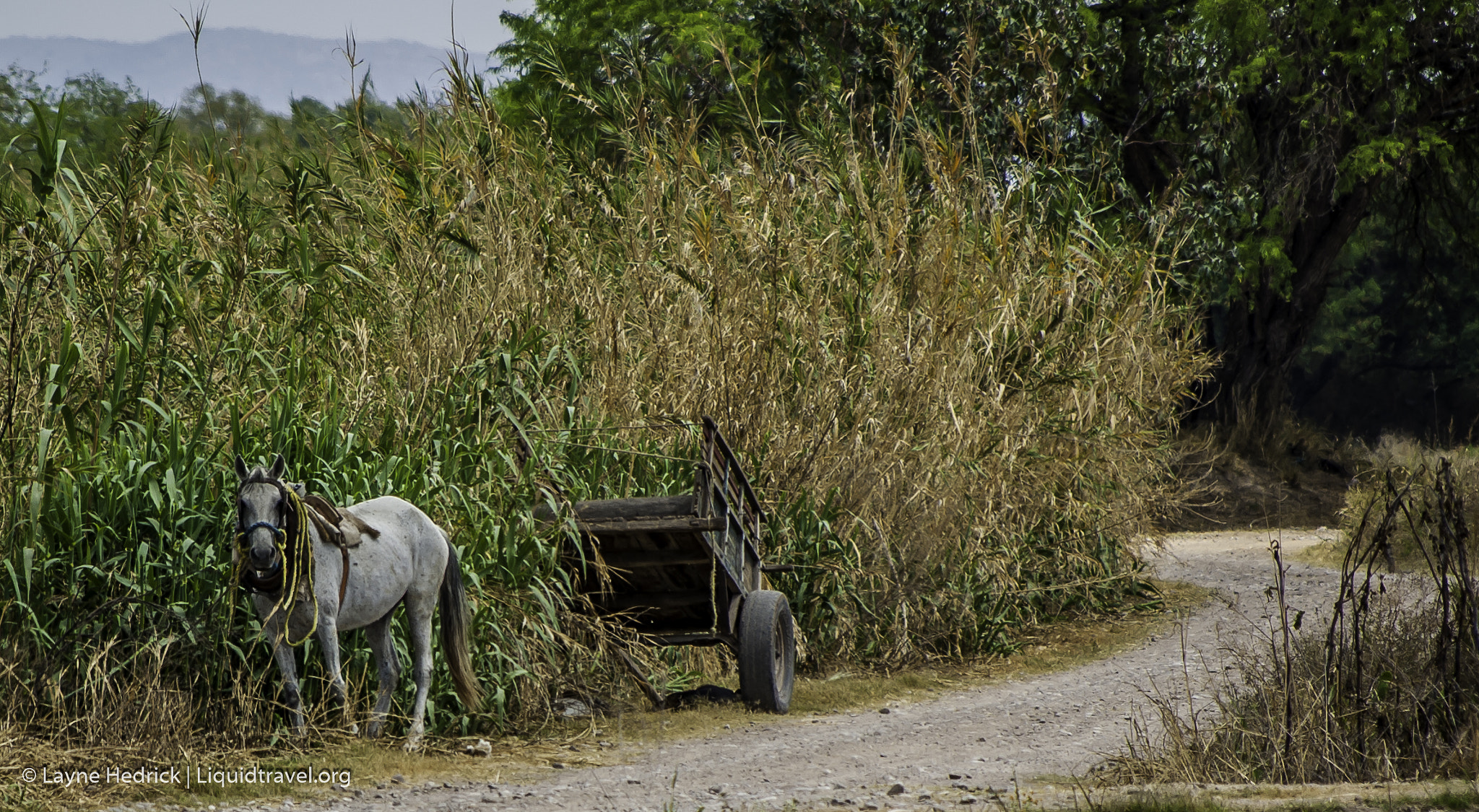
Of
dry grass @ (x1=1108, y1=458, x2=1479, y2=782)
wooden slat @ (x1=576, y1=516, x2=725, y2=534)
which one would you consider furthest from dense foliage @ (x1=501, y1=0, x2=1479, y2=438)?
dry grass @ (x1=1108, y1=458, x2=1479, y2=782)

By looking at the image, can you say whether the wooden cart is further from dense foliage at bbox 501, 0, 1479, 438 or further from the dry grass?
dense foliage at bbox 501, 0, 1479, 438

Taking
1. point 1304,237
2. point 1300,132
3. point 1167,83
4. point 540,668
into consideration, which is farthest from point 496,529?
point 1304,237

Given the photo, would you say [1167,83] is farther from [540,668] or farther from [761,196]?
[540,668]

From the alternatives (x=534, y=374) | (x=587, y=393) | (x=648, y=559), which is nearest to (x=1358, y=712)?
(x=648, y=559)

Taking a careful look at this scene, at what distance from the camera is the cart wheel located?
22.9 ft

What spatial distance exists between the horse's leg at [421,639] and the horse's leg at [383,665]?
10 cm

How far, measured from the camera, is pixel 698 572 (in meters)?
7.18

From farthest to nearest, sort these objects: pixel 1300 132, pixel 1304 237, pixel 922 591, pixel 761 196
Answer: pixel 1304 237, pixel 1300 132, pixel 761 196, pixel 922 591

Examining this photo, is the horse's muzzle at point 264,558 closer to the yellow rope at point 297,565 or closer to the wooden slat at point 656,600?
the yellow rope at point 297,565

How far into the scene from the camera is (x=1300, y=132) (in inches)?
797

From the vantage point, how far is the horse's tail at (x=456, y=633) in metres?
6.07

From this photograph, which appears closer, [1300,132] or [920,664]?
[920,664]

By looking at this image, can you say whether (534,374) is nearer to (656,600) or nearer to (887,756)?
(656,600)

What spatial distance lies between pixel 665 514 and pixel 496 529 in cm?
91
